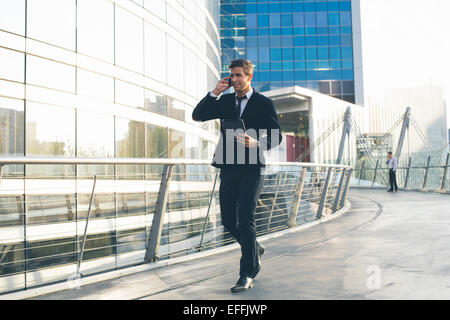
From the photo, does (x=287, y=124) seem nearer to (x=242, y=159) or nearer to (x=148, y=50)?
(x=148, y=50)

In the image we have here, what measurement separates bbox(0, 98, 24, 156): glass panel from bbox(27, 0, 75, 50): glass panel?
2363mm

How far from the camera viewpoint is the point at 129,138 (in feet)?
60.9

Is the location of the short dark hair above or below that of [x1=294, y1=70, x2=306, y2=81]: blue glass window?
below

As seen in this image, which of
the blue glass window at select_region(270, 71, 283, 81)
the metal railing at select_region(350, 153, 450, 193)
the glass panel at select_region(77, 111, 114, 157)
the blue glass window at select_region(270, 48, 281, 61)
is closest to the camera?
the glass panel at select_region(77, 111, 114, 157)

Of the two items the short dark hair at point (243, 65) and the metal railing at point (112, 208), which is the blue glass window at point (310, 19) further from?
the short dark hair at point (243, 65)

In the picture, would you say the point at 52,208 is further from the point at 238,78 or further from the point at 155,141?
the point at 155,141

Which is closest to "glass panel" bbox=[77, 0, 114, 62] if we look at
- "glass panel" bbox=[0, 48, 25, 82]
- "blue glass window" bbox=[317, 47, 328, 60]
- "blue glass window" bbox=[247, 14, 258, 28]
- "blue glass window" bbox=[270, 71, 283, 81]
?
"glass panel" bbox=[0, 48, 25, 82]

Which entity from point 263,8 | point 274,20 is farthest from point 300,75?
point 263,8

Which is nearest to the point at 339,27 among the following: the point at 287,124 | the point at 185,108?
the point at 287,124

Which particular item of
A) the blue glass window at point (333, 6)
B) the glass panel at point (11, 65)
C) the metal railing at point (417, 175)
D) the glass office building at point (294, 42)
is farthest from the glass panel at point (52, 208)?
the blue glass window at point (333, 6)

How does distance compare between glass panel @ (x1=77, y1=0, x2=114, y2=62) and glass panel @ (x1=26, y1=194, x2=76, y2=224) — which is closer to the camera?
glass panel @ (x1=26, y1=194, x2=76, y2=224)

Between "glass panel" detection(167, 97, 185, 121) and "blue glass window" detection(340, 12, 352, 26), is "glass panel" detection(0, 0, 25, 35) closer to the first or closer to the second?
"glass panel" detection(167, 97, 185, 121)

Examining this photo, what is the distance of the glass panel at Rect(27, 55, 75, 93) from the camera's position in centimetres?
1436

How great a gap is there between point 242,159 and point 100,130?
1445 centimetres
